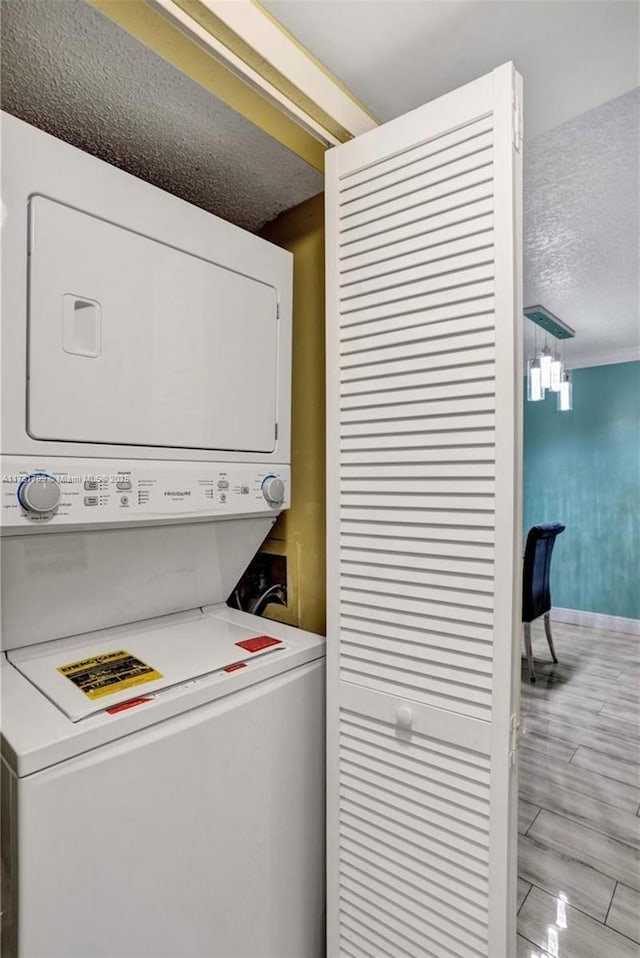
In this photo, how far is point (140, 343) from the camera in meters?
1.16

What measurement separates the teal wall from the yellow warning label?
5.10m

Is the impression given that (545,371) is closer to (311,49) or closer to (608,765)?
(608,765)

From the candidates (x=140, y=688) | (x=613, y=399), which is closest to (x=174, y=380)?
(x=140, y=688)

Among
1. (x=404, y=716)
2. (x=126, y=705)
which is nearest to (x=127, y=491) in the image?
(x=126, y=705)

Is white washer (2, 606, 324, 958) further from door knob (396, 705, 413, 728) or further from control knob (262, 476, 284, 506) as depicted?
control knob (262, 476, 284, 506)

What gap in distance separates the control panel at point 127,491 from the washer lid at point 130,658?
1.13 feet

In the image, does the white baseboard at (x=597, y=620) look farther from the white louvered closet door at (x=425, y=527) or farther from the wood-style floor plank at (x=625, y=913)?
the white louvered closet door at (x=425, y=527)

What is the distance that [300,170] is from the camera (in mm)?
1458

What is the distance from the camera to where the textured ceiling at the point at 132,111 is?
99 centimetres

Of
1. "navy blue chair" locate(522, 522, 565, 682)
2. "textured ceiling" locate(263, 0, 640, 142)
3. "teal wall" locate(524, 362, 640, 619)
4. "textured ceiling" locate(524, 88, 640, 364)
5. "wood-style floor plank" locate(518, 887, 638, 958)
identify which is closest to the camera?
"textured ceiling" locate(263, 0, 640, 142)

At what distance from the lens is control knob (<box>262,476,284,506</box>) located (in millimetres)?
1454

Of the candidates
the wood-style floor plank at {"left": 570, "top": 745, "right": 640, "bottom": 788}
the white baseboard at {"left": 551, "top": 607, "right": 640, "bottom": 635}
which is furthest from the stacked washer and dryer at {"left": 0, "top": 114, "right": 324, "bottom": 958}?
the white baseboard at {"left": 551, "top": 607, "right": 640, "bottom": 635}

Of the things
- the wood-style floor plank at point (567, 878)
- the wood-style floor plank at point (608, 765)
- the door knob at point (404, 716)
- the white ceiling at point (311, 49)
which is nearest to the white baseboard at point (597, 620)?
the wood-style floor plank at point (608, 765)

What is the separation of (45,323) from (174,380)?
0.31 m
